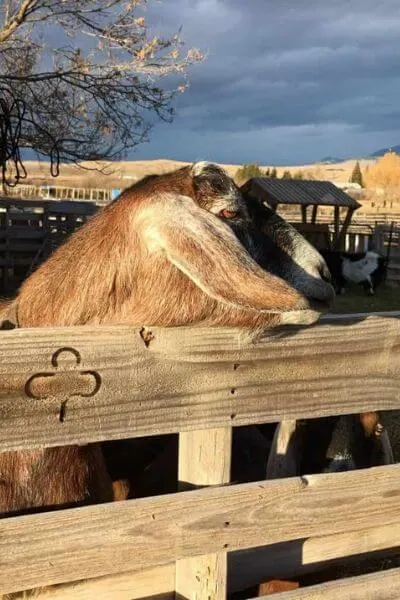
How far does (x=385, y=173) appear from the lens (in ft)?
290

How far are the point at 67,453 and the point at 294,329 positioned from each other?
868 mm

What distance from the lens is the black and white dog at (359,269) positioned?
21.1 m

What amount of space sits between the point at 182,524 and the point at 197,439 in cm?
24

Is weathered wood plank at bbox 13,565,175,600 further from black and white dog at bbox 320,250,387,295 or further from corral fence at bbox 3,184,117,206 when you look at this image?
corral fence at bbox 3,184,117,206

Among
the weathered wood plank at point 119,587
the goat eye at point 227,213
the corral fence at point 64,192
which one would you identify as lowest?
the weathered wood plank at point 119,587

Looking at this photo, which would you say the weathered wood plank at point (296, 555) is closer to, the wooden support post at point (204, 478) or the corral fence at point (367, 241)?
the wooden support post at point (204, 478)

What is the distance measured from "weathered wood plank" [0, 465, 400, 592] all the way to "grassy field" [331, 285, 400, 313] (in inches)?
557

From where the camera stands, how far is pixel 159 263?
2094 millimetres

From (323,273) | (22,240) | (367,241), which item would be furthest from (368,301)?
(323,273)

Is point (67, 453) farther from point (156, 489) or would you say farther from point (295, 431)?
point (295, 431)

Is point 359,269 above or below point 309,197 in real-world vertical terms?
below

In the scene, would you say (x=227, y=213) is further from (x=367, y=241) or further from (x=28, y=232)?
(x=367, y=241)

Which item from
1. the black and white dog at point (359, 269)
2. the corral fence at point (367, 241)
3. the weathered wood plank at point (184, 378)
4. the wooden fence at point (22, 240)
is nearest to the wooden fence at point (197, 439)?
the weathered wood plank at point (184, 378)

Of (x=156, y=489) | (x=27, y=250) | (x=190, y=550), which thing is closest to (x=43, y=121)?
(x=27, y=250)
